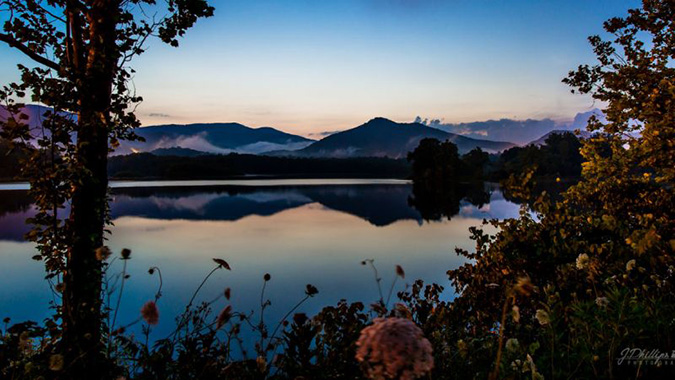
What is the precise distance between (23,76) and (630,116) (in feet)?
45.6

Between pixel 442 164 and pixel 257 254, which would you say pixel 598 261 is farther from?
pixel 442 164

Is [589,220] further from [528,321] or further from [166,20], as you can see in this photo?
[166,20]

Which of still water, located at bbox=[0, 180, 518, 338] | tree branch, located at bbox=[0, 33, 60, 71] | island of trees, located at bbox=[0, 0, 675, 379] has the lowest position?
still water, located at bbox=[0, 180, 518, 338]

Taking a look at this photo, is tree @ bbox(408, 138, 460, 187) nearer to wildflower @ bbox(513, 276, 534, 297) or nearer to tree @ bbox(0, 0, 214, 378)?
tree @ bbox(0, 0, 214, 378)

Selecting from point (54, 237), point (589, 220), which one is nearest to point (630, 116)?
point (589, 220)

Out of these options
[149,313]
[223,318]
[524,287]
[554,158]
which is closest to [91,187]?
[149,313]

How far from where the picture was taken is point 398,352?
2.07 metres

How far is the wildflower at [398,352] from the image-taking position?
6.71 ft

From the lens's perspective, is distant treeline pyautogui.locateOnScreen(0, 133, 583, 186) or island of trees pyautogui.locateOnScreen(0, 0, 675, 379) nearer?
island of trees pyautogui.locateOnScreen(0, 0, 675, 379)

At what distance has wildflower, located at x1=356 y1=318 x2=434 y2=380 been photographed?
2.04m

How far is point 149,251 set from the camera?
26.7m

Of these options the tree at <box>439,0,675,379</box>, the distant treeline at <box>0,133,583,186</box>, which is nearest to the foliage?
the distant treeline at <box>0,133,583,186</box>

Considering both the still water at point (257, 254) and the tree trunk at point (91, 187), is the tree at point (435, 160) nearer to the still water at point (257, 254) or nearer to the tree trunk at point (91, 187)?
the still water at point (257, 254)

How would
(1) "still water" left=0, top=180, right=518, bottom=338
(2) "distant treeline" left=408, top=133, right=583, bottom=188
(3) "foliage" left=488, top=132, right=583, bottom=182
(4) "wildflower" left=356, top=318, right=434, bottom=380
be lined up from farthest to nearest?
(3) "foliage" left=488, top=132, right=583, bottom=182, (2) "distant treeline" left=408, top=133, right=583, bottom=188, (1) "still water" left=0, top=180, right=518, bottom=338, (4) "wildflower" left=356, top=318, right=434, bottom=380
